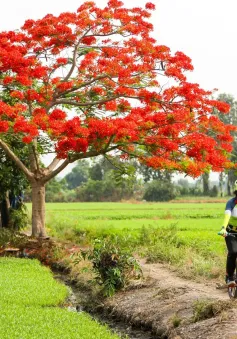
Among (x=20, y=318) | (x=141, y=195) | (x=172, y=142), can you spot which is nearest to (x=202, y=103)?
(x=172, y=142)

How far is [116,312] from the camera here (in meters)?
13.8

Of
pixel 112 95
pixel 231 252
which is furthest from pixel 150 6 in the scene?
pixel 231 252

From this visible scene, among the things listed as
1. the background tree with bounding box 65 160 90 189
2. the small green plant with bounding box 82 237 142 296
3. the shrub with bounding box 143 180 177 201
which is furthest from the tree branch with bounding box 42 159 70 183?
the background tree with bounding box 65 160 90 189

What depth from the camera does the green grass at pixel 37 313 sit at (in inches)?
434

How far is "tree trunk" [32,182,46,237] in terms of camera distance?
24.0 meters

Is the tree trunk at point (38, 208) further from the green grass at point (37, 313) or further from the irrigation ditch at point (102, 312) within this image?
the irrigation ditch at point (102, 312)

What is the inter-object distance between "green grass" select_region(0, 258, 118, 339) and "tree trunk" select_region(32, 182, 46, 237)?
5.81 meters

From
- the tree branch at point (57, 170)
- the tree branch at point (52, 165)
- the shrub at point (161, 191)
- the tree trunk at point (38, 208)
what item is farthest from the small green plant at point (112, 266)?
the shrub at point (161, 191)

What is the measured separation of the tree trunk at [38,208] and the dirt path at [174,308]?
27.5 feet

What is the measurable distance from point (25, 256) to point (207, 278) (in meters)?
8.78

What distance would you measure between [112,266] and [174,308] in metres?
2.98

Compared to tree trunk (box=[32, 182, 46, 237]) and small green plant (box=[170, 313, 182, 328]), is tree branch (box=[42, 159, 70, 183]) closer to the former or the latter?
tree trunk (box=[32, 182, 46, 237])

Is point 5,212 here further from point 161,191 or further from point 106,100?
point 161,191

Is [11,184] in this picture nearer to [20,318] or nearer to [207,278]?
[207,278]
